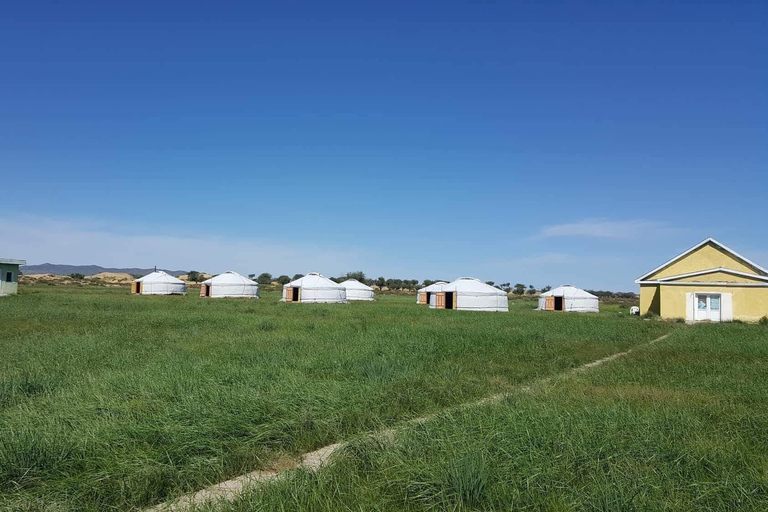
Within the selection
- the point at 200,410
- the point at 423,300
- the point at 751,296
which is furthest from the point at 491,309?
the point at 200,410

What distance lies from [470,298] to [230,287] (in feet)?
68.3

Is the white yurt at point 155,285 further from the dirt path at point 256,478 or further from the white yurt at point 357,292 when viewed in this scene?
the dirt path at point 256,478

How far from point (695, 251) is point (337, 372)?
28076 millimetres

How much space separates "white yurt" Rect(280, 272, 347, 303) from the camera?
40.3m

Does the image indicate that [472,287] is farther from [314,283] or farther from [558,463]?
[558,463]

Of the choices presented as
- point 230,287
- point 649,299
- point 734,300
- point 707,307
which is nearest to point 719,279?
point 734,300

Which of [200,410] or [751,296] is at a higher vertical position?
[751,296]

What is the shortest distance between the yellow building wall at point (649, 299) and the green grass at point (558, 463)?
24.9 metres

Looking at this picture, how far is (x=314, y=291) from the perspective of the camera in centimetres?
4031

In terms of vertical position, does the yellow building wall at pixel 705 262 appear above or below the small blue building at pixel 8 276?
above

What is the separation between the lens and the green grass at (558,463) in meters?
4.08

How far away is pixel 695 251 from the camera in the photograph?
30.0m

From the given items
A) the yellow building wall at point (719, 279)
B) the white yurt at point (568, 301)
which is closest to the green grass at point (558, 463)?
the yellow building wall at point (719, 279)

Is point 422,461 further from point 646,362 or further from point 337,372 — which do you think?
point 646,362
